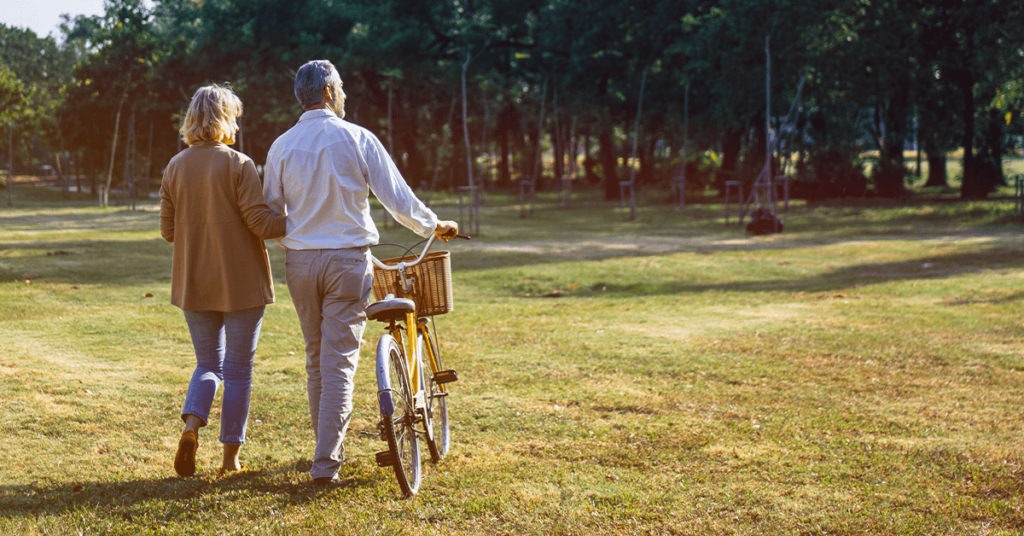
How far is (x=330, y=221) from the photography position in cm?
390

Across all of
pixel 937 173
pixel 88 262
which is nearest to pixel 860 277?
pixel 88 262

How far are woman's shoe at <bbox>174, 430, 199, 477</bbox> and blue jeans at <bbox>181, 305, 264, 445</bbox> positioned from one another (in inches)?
5.0

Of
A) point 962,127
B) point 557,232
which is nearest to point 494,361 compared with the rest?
point 557,232

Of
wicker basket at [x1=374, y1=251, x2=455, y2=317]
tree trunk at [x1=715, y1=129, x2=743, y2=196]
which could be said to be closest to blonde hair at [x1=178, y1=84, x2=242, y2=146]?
wicker basket at [x1=374, y1=251, x2=455, y2=317]

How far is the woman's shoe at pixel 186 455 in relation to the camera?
13.0 feet

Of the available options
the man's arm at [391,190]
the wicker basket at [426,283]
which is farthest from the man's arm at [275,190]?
the wicker basket at [426,283]

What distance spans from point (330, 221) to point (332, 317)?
0.41m

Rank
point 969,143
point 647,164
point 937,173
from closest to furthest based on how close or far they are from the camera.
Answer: point 969,143 → point 937,173 → point 647,164

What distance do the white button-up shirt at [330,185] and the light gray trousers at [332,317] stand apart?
70 mm

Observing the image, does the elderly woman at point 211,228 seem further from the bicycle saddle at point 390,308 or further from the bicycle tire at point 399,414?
the bicycle tire at point 399,414

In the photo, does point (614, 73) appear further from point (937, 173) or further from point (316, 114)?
point (316, 114)

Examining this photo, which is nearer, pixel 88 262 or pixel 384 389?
pixel 384 389

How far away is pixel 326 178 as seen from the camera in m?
3.88

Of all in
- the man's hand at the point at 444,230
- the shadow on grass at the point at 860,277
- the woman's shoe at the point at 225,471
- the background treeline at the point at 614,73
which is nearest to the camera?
the man's hand at the point at 444,230
